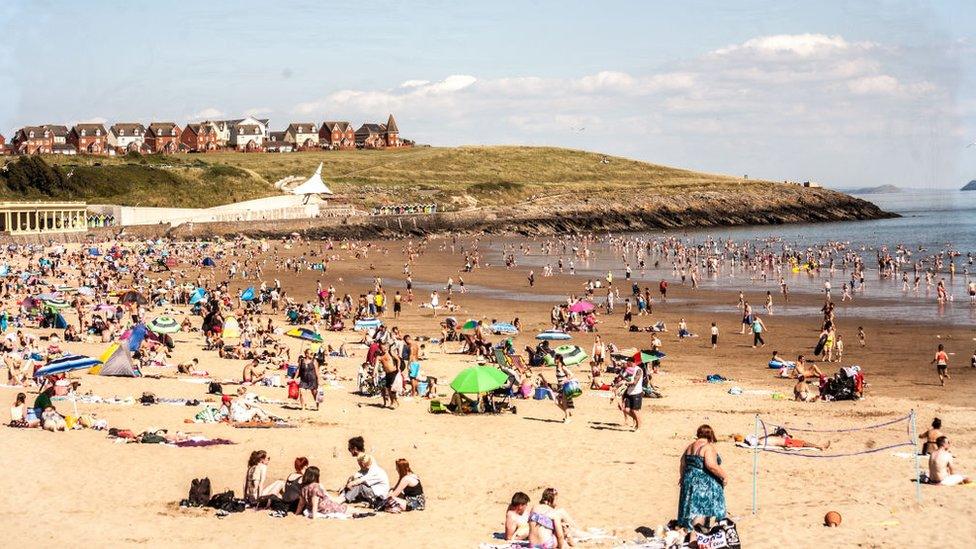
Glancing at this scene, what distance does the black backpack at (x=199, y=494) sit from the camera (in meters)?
13.9

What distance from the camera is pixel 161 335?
28219 mm

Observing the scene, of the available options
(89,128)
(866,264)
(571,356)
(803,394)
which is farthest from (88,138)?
(803,394)

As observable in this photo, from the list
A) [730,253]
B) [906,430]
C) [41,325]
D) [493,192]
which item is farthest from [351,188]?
[906,430]

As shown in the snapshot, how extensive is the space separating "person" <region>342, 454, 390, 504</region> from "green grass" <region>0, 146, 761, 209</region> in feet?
296

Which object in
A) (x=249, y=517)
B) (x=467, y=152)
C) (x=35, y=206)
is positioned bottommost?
(x=249, y=517)

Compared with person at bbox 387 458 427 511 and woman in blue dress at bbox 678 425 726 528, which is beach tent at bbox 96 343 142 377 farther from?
woman in blue dress at bbox 678 425 726 528

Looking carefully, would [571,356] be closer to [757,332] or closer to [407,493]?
[757,332]

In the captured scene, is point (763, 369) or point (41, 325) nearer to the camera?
point (763, 369)

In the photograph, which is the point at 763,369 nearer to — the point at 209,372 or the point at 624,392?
the point at 624,392

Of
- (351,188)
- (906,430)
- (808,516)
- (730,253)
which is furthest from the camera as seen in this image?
(351,188)

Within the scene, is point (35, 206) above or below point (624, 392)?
above

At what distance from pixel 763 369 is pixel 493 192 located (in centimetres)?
10882

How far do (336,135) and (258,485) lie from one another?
162049 mm

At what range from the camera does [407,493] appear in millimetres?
14023
